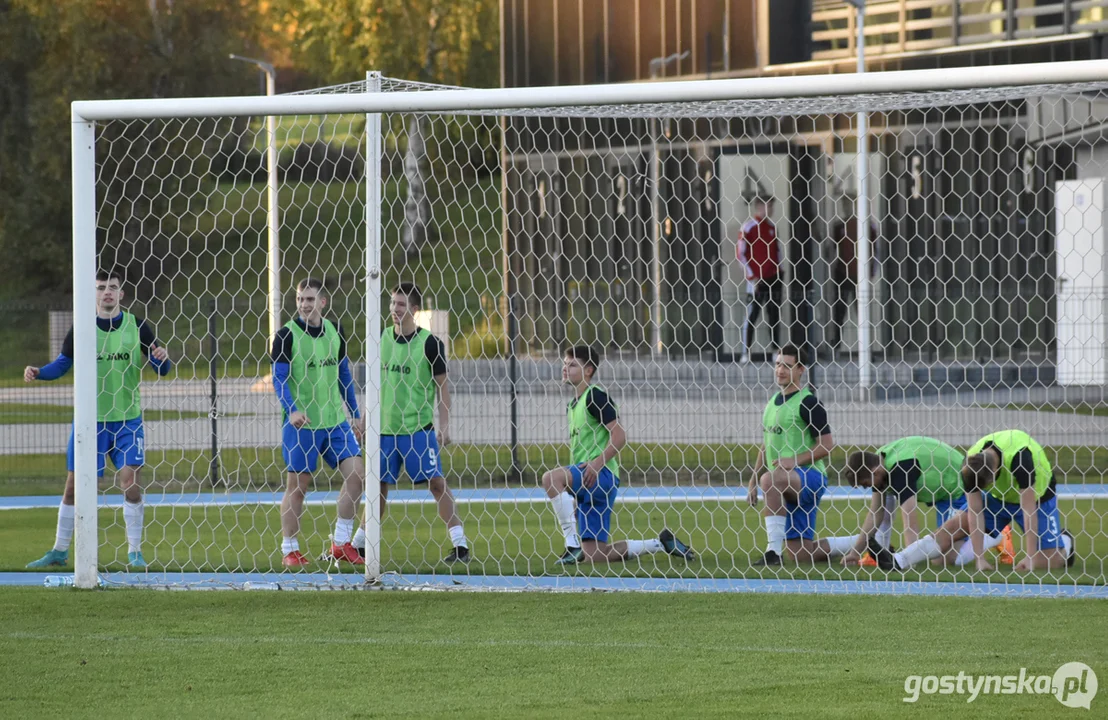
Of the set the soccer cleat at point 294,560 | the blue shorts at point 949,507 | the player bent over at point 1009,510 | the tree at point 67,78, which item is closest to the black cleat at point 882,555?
the player bent over at point 1009,510

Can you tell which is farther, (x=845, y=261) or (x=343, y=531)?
(x=845, y=261)

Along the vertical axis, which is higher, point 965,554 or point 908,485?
point 908,485

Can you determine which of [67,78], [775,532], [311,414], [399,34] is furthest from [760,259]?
[67,78]

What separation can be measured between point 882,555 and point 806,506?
55cm

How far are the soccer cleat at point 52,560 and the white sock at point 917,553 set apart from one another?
4.56m

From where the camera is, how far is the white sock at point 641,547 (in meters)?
8.40

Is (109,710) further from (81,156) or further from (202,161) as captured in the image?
(202,161)

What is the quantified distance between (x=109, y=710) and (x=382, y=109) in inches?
131

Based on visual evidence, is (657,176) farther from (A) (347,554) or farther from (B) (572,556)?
(A) (347,554)

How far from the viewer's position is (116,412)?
820 centimetres

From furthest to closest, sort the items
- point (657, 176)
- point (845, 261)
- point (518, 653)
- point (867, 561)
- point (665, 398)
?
1. point (657, 176)
2. point (845, 261)
3. point (665, 398)
4. point (867, 561)
5. point (518, 653)

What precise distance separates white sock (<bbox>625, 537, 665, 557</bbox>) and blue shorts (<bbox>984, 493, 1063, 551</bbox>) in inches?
72.4

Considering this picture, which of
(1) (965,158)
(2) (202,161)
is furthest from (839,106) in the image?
(2) (202,161)

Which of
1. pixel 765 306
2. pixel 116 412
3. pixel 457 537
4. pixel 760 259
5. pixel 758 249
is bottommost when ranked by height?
pixel 457 537
